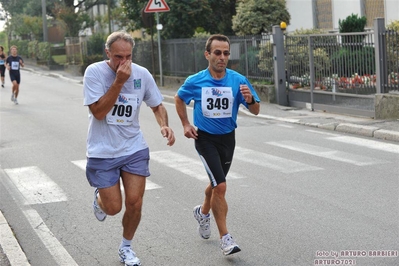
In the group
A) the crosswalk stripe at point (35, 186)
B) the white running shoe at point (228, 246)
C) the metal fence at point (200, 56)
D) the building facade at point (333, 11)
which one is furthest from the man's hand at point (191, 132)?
the building facade at point (333, 11)

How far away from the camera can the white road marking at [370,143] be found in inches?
483

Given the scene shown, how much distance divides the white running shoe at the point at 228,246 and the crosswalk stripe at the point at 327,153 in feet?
16.1

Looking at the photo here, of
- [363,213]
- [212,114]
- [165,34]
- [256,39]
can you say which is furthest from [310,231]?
[165,34]

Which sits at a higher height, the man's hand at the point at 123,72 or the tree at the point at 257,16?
the tree at the point at 257,16

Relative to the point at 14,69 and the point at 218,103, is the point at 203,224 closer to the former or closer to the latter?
the point at 218,103

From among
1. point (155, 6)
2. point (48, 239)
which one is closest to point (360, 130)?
point (48, 239)

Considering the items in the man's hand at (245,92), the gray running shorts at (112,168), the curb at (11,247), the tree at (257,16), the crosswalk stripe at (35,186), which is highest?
the tree at (257,16)

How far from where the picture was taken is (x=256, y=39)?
20.5 meters

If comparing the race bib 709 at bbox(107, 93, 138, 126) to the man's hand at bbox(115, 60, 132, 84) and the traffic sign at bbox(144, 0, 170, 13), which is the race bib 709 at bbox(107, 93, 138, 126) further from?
the traffic sign at bbox(144, 0, 170, 13)

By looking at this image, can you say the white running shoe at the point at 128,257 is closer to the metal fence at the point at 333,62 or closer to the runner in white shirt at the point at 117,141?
the runner in white shirt at the point at 117,141

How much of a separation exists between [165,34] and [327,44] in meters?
12.8

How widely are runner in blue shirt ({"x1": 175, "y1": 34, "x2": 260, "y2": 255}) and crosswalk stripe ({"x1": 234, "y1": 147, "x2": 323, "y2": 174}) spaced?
386cm

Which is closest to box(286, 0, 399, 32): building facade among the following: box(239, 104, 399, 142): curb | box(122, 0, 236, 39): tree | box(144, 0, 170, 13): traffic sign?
box(122, 0, 236, 39): tree

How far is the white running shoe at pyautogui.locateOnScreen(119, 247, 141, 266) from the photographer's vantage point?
6.25 metres
